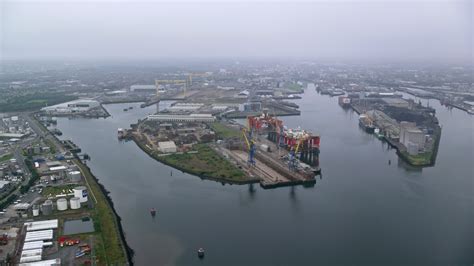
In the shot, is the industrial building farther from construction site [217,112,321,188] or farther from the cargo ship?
the cargo ship

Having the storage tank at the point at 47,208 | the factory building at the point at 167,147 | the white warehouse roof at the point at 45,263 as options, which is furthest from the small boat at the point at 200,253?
the factory building at the point at 167,147

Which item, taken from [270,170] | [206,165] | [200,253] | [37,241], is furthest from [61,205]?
[270,170]

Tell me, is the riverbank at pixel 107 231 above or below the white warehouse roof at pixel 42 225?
below

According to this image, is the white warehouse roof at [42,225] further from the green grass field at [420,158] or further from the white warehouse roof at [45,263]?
the green grass field at [420,158]

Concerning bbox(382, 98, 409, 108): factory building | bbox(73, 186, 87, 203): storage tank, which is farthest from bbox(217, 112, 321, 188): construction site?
bbox(382, 98, 409, 108): factory building

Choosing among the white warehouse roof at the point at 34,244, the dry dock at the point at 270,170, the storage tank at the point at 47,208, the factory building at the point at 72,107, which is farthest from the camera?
the factory building at the point at 72,107

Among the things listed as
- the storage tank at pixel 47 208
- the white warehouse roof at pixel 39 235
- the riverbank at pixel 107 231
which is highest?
the storage tank at pixel 47 208

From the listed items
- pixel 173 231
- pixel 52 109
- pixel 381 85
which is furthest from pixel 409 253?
pixel 381 85
